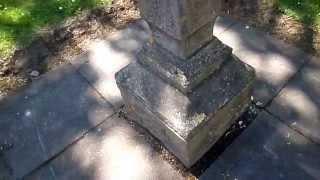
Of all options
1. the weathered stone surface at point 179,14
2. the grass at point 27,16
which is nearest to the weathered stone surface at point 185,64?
the weathered stone surface at point 179,14

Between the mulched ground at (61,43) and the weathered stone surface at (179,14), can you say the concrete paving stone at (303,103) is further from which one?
the mulched ground at (61,43)

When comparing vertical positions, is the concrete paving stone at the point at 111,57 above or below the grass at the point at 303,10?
below

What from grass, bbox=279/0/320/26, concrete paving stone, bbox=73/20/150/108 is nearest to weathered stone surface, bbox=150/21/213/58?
concrete paving stone, bbox=73/20/150/108

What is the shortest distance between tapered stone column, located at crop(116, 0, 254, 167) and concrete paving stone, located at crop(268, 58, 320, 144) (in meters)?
0.45

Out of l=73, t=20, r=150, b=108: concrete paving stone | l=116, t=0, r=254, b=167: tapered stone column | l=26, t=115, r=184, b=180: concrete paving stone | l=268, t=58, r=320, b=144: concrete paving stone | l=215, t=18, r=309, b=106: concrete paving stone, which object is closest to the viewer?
l=116, t=0, r=254, b=167: tapered stone column

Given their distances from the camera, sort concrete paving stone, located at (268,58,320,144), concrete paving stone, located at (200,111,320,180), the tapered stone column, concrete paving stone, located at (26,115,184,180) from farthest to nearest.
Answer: concrete paving stone, located at (268,58,320,144)
concrete paving stone, located at (26,115,184,180)
concrete paving stone, located at (200,111,320,180)
the tapered stone column

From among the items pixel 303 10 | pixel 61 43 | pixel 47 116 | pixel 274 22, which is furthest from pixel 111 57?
pixel 303 10

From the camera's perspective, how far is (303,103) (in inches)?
131

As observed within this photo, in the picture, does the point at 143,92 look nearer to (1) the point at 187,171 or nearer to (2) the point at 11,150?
(1) the point at 187,171

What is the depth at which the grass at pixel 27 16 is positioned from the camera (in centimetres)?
426

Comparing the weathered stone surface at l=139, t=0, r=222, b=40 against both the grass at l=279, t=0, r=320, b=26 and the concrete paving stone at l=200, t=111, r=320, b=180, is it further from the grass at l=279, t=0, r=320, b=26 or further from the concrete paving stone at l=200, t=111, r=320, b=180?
the grass at l=279, t=0, r=320, b=26

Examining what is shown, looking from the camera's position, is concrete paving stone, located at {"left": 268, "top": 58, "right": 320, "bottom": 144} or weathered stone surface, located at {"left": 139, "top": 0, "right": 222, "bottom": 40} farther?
concrete paving stone, located at {"left": 268, "top": 58, "right": 320, "bottom": 144}

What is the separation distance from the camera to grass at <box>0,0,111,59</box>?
4.26m

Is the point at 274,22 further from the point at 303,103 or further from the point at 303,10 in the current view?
the point at 303,103
